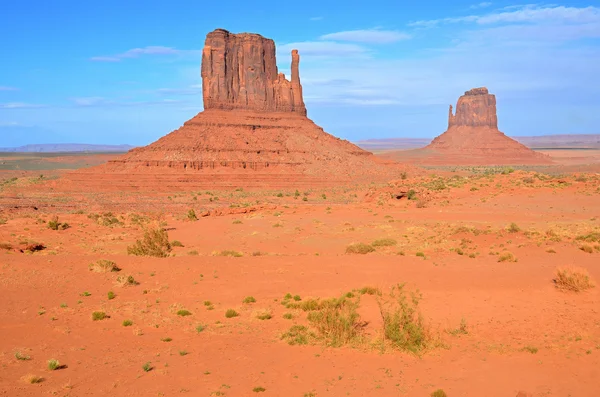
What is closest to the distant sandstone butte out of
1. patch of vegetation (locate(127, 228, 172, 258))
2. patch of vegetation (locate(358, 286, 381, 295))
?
patch of vegetation (locate(127, 228, 172, 258))

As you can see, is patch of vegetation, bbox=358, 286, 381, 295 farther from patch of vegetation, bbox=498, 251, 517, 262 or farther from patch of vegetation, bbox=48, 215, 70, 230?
patch of vegetation, bbox=48, 215, 70, 230

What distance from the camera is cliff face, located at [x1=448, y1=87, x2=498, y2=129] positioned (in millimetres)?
166500

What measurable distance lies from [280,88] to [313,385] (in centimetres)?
9126

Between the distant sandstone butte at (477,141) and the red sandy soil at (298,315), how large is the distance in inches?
4954

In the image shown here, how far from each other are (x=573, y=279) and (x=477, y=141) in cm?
15322

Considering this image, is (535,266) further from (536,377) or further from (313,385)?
(313,385)

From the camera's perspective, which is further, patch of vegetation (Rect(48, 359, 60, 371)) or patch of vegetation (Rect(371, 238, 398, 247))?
patch of vegetation (Rect(371, 238, 398, 247))

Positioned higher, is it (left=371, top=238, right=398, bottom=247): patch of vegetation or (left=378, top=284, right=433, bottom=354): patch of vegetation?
(left=378, top=284, right=433, bottom=354): patch of vegetation

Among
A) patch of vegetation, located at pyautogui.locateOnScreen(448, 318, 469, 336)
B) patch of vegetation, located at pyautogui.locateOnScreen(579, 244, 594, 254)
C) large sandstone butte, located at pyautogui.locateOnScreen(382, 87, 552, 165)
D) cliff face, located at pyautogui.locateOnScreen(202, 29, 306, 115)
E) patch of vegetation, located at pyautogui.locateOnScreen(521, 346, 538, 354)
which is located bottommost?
patch of vegetation, located at pyautogui.locateOnScreen(521, 346, 538, 354)

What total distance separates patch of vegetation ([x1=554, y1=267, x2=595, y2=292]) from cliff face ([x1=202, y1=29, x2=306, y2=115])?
82226 mm

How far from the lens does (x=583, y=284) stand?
50.0ft

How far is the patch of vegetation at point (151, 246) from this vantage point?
2222 cm

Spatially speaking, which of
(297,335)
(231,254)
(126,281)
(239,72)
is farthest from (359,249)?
(239,72)

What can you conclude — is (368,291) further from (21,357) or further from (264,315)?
(21,357)
